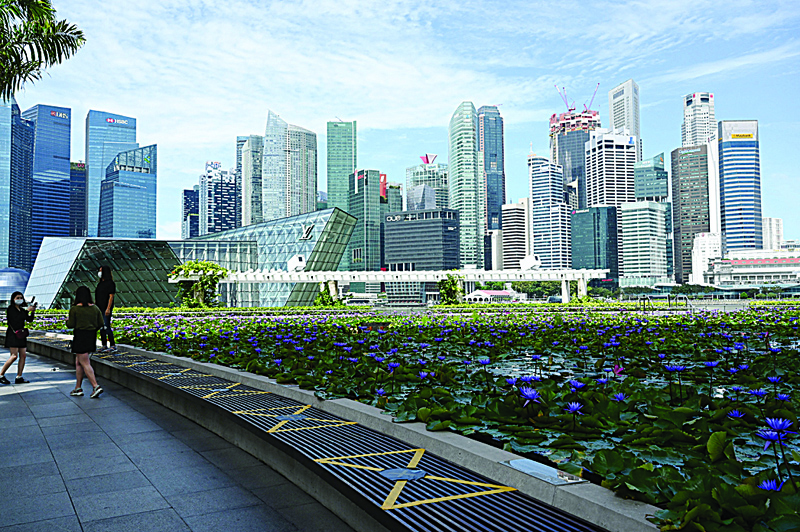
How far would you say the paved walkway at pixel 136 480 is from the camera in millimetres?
3943

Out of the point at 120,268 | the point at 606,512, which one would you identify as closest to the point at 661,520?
the point at 606,512

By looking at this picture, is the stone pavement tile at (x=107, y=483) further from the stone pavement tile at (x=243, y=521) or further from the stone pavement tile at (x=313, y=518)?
the stone pavement tile at (x=313, y=518)

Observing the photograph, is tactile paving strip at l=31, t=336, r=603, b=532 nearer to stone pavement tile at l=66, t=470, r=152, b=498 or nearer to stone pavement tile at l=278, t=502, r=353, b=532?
stone pavement tile at l=278, t=502, r=353, b=532

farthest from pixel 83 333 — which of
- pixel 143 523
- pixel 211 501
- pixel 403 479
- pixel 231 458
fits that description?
pixel 403 479

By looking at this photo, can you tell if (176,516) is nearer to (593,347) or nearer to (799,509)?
(799,509)

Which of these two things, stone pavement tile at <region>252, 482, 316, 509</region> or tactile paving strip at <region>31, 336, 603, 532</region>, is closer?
tactile paving strip at <region>31, 336, 603, 532</region>

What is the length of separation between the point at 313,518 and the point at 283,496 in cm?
56

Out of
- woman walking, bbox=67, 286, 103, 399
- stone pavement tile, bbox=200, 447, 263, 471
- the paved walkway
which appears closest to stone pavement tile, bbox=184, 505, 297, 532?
the paved walkway

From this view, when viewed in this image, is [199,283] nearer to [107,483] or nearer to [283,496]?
[107,483]

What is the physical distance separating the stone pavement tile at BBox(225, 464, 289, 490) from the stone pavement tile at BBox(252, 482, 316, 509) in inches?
4.1

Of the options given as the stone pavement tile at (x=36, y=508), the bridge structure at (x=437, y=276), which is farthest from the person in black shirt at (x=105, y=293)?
the bridge structure at (x=437, y=276)

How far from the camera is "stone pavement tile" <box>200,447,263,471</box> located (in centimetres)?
530

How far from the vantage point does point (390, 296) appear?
19112cm

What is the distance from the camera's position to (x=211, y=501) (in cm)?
434
